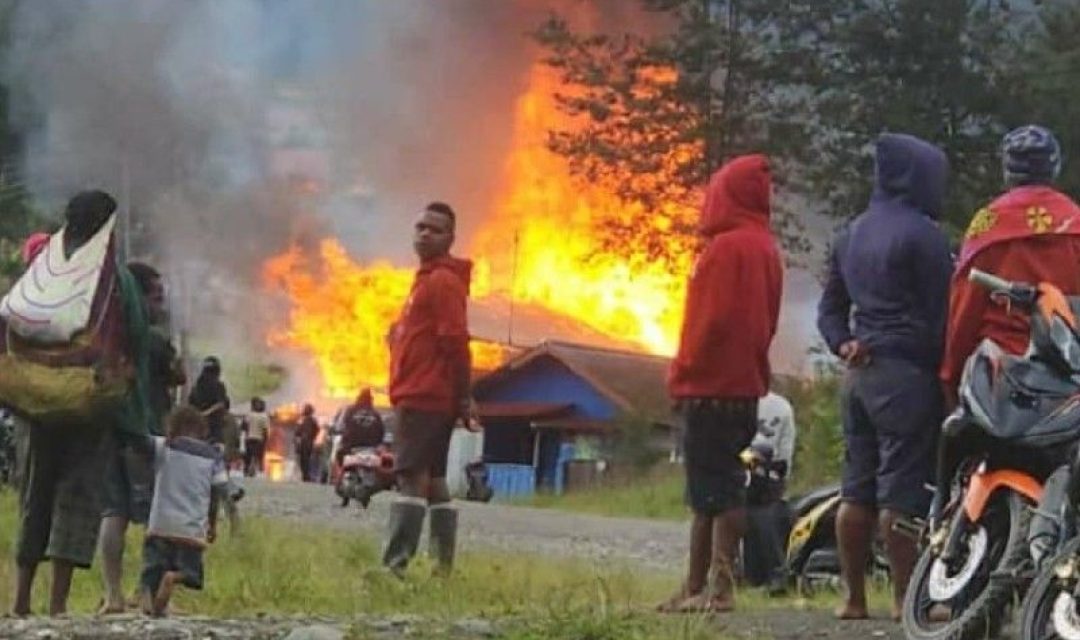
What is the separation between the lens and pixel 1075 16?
25.3 meters

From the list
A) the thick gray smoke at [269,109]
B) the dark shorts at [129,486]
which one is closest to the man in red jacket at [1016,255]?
the dark shorts at [129,486]

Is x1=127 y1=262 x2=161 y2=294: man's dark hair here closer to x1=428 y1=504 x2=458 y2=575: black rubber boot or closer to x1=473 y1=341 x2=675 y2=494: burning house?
x1=428 y1=504 x2=458 y2=575: black rubber boot

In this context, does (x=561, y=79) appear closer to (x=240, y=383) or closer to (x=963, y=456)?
(x=240, y=383)

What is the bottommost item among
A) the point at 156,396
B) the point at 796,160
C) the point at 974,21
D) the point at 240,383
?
the point at 156,396

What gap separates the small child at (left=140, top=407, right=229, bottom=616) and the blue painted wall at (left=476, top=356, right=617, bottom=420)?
87.5 ft

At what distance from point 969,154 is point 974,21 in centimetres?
231

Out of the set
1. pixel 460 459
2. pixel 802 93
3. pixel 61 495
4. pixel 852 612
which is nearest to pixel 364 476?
pixel 460 459

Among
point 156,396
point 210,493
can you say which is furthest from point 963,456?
point 156,396

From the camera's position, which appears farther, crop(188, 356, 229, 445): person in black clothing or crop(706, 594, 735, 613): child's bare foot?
crop(188, 356, 229, 445): person in black clothing

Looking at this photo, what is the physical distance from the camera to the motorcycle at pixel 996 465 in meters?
4.95

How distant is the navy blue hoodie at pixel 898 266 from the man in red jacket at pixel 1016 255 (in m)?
0.49

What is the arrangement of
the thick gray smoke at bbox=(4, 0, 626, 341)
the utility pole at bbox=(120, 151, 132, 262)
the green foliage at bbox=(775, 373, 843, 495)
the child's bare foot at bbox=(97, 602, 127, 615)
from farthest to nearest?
1. the utility pole at bbox=(120, 151, 132, 262)
2. the thick gray smoke at bbox=(4, 0, 626, 341)
3. the green foliage at bbox=(775, 373, 843, 495)
4. the child's bare foot at bbox=(97, 602, 127, 615)

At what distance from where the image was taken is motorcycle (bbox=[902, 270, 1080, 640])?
4.95 meters

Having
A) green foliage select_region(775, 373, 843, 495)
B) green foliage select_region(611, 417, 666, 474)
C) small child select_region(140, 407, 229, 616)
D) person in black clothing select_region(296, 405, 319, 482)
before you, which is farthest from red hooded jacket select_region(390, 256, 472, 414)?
person in black clothing select_region(296, 405, 319, 482)
